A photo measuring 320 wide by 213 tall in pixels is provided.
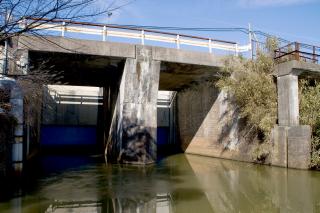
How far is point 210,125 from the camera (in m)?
17.8

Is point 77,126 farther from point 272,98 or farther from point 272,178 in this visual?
point 272,178

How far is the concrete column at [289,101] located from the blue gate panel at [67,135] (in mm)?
14272

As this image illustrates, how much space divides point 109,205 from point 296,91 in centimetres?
883

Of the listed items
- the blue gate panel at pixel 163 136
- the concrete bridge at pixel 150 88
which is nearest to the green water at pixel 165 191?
the concrete bridge at pixel 150 88

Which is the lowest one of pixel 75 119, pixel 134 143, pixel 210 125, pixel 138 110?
pixel 134 143

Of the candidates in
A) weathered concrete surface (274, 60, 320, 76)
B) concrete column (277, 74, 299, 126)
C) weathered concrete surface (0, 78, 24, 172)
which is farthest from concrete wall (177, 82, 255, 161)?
weathered concrete surface (0, 78, 24, 172)

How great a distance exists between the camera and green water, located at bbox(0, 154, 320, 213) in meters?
6.96

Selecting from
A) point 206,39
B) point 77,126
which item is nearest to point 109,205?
point 206,39

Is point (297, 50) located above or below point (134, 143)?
above

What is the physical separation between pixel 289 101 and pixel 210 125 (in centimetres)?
553

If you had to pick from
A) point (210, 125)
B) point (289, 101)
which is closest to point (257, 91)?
point (289, 101)

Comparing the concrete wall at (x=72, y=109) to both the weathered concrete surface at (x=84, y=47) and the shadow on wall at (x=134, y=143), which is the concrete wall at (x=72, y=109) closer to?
the shadow on wall at (x=134, y=143)

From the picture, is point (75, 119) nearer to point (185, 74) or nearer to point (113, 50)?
point (185, 74)

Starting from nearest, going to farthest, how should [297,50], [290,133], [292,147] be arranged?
[292,147]
[290,133]
[297,50]
